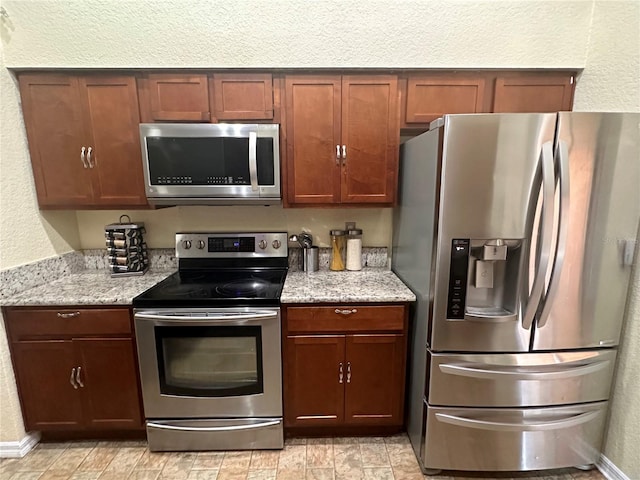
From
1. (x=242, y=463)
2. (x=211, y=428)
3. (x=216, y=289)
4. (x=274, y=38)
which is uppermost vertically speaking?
(x=274, y=38)

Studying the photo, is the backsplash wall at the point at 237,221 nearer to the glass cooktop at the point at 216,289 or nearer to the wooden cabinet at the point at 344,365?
the glass cooktop at the point at 216,289

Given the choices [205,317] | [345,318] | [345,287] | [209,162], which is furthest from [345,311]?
[209,162]

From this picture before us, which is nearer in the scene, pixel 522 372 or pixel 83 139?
pixel 522 372

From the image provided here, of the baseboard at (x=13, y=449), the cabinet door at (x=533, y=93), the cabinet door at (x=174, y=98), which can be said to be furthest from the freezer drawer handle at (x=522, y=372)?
the baseboard at (x=13, y=449)

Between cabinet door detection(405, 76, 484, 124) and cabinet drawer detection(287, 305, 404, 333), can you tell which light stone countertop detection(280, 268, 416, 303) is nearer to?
cabinet drawer detection(287, 305, 404, 333)

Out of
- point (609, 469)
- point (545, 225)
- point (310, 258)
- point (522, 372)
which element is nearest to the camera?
point (545, 225)

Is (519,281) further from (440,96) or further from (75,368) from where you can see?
(75,368)

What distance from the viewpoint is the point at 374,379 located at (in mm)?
1852

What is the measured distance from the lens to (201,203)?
6.23 feet

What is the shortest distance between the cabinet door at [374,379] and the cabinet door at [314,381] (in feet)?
0.19

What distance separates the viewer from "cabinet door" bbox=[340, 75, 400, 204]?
1877 millimetres

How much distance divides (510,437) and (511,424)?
8 cm

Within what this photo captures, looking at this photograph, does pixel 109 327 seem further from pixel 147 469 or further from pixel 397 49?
pixel 397 49

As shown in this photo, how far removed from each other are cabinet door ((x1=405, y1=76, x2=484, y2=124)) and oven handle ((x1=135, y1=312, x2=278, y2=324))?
1446 mm
